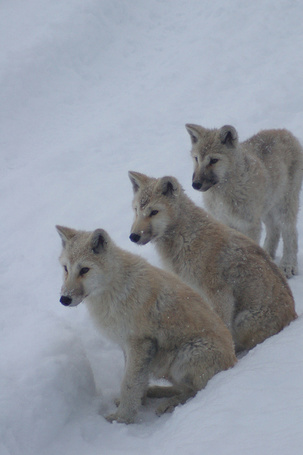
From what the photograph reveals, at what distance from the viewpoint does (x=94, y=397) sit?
236 inches

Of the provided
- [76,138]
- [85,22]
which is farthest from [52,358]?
[85,22]

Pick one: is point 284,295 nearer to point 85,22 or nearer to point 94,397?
point 94,397

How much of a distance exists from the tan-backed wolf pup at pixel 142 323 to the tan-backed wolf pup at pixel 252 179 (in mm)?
3417

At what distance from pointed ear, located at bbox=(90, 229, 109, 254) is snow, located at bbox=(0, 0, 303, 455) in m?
1.22

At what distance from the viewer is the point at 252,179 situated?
30.8 ft

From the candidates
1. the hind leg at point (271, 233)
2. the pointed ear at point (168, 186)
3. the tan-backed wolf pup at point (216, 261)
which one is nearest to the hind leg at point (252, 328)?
the tan-backed wolf pup at point (216, 261)

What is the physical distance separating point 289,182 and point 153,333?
18.2ft

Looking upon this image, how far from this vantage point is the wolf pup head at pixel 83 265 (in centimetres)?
561

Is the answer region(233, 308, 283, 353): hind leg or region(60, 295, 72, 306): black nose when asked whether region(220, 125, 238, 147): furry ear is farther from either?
region(60, 295, 72, 306): black nose

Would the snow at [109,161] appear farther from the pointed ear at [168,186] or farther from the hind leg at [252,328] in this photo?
the pointed ear at [168,186]

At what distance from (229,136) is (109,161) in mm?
5752

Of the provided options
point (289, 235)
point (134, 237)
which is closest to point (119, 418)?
point (134, 237)

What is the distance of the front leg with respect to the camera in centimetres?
569

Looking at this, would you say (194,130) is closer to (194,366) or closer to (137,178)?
(137,178)
